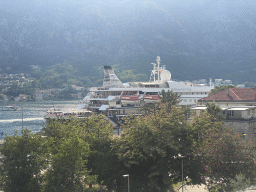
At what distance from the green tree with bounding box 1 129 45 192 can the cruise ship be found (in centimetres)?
3959

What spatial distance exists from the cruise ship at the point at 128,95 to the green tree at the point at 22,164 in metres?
39.6

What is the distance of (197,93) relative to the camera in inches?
2874

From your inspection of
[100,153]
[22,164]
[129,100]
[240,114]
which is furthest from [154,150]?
[129,100]

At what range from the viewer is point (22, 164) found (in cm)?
2477

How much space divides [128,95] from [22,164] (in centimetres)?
4400

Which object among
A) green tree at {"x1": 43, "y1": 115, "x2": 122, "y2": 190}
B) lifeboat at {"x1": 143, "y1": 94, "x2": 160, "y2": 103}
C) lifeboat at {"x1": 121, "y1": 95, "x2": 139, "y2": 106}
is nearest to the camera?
green tree at {"x1": 43, "y1": 115, "x2": 122, "y2": 190}

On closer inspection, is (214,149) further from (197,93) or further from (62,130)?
A: (197,93)

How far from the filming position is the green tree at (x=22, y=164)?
79.7ft

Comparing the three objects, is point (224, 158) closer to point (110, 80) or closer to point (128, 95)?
point (128, 95)

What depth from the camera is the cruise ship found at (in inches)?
2598

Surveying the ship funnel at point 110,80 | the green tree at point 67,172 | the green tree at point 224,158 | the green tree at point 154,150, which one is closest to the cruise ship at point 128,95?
the ship funnel at point 110,80

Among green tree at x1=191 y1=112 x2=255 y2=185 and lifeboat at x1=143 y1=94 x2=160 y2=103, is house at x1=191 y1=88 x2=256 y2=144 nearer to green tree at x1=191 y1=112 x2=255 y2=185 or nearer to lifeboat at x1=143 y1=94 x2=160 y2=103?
green tree at x1=191 y1=112 x2=255 y2=185

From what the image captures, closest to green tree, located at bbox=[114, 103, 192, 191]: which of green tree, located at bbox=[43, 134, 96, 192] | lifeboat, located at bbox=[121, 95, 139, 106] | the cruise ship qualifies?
green tree, located at bbox=[43, 134, 96, 192]

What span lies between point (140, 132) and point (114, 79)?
48353 millimetres
